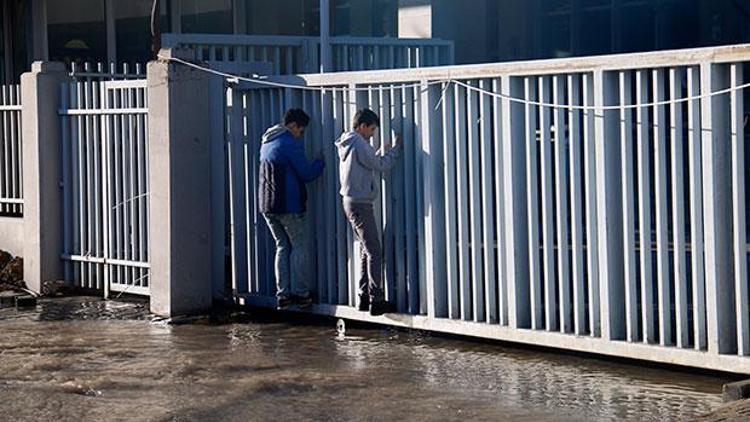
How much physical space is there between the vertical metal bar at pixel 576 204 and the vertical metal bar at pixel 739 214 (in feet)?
4.06

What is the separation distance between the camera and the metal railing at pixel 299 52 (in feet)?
45.7

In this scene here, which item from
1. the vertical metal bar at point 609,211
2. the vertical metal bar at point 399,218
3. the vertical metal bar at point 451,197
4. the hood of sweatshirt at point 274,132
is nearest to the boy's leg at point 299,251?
the hood of sweatshirt at point 274,132

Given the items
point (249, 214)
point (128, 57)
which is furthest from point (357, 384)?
point (128, 57)

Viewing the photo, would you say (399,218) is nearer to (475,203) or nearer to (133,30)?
(475,203)

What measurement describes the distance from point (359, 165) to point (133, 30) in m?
12.0

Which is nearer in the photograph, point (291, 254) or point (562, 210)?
point (562, 210)

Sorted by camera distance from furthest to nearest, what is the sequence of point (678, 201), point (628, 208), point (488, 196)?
point (488, 196)
point (628, 208)
point (678, 201)

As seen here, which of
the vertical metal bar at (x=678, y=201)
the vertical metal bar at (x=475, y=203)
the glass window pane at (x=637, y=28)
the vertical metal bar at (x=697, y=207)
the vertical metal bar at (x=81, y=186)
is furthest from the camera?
the glass window pane at (x=637, y=28)

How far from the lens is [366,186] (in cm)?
1146

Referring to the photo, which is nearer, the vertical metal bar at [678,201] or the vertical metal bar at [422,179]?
the vertical metal bar at [678,201]

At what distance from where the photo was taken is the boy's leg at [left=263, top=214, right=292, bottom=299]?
12297mm

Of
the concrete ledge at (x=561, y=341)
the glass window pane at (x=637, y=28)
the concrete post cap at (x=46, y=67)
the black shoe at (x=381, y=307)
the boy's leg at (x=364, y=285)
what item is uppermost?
the glass window pane at (x=637, y=28)

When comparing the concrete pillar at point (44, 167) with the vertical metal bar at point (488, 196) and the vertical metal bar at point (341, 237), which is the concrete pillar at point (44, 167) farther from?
the vertical metal bar at point (488, 196)

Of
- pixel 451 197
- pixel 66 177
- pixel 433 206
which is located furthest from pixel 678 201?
pixel 66 177
